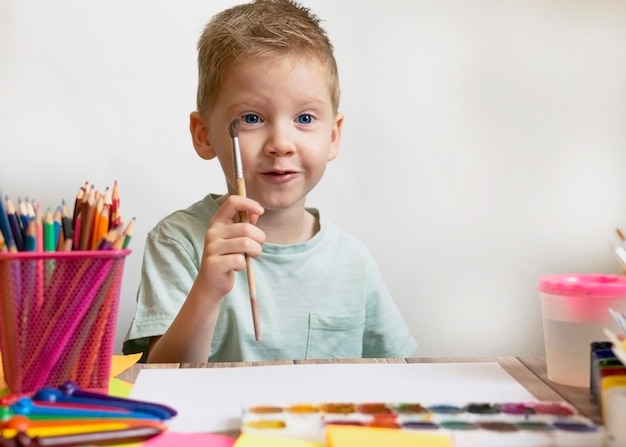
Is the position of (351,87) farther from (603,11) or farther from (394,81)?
(603,11)

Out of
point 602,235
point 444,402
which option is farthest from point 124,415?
point 602,235

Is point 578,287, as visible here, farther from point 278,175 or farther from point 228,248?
point 278,175

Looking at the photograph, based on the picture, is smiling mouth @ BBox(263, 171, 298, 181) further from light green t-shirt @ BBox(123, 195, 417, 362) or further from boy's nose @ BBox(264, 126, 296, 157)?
light green t-shirt @ BBox(123, 195, 417, 362)

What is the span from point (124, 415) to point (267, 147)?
18.9 inches

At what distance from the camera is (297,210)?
108 centimetres

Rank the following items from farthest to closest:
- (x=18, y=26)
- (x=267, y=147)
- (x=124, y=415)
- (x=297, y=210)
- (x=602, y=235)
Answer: (x=602, y=235) < (x=18, y=26) < (x=297, y=210) < (x=267, y=147) < (x=124, y=415)

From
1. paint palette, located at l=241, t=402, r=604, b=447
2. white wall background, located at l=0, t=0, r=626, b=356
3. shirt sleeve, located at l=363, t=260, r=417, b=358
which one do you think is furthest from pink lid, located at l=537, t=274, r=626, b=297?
white wall background, located at l=0, t=0, r=626, b=356

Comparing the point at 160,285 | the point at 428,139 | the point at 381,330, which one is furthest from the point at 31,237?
the point at 428,139

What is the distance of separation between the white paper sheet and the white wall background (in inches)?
23.6

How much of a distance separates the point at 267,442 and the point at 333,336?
568 millimetres

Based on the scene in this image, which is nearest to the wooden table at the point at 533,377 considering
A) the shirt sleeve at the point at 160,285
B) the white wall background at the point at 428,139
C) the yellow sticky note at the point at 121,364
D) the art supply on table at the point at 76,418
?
the yellow sticky note at the point at 121,364

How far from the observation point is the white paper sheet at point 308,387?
0.58 meters

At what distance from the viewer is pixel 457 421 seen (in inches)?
20.8

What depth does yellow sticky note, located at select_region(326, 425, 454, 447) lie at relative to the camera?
1.59 feet
